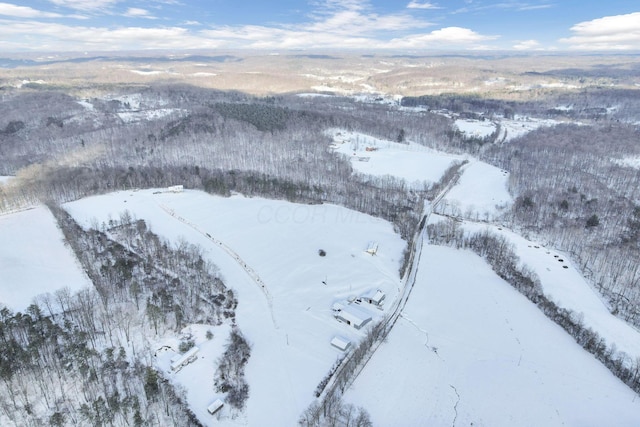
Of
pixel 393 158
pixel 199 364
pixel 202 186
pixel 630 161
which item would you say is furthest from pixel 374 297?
pixel 630 161

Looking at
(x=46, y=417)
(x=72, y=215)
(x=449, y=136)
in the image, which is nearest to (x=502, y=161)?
(x=449, y=136)

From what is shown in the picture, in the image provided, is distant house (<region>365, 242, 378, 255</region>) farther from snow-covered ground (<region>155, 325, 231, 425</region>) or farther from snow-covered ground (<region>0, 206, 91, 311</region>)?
snow-covered ground (<region>0, 206, 91, 311</region>)

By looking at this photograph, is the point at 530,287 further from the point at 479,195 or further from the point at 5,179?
the point at 5,179

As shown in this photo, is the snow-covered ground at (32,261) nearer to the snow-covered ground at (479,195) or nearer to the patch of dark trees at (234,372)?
the patch of dark trees at (234,372)

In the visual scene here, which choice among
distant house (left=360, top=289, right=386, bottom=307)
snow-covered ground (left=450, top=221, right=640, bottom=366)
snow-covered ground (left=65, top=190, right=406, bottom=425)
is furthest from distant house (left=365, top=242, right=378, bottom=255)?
snow-covered ground (left=450, top=221, right=640, bottom=366)

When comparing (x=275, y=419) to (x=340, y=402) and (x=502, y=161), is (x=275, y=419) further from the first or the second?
(x=502, y=161)

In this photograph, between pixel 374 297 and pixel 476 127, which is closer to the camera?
pixel 374 297
